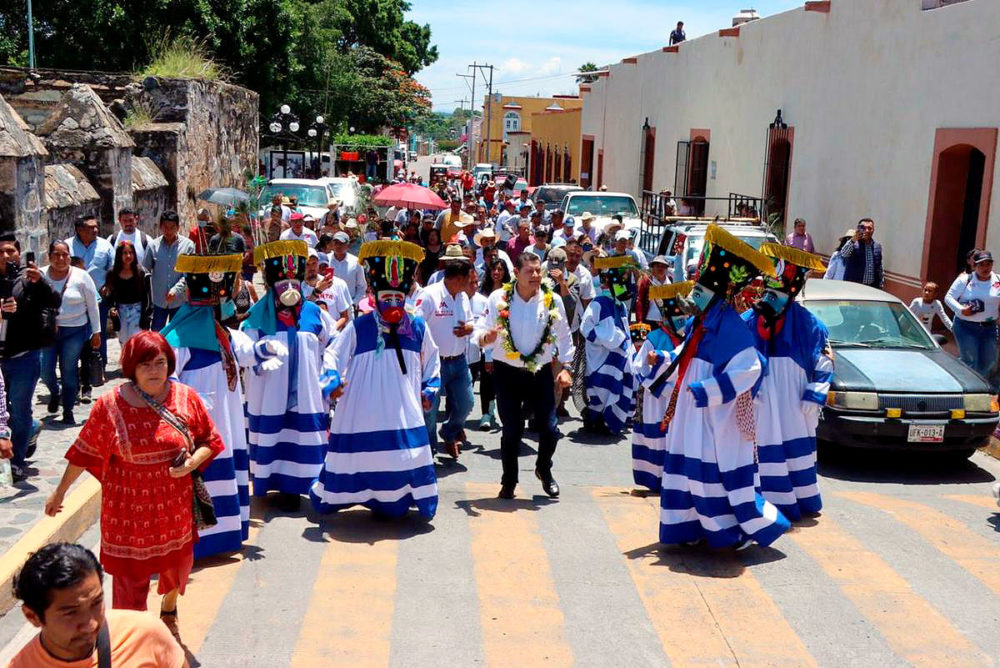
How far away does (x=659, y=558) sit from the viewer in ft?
22.6

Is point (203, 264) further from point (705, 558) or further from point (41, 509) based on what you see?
point (705, 558)

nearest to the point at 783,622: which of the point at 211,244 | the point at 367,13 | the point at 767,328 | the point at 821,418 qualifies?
the point at 767,328

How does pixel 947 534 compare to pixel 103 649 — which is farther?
pixel 947 534

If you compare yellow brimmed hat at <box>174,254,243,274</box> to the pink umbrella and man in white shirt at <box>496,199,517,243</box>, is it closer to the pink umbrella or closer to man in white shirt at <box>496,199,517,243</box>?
the pink umbrella

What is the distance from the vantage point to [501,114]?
97.8 m

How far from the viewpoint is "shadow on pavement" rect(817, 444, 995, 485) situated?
31.6 feet

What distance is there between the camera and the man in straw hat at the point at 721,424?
656 cm

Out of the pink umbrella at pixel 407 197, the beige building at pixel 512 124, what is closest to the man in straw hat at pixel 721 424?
the pink umbrella at pixel 407 197

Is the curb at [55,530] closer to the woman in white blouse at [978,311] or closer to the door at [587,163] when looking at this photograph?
the woman in white blouse at [978,311]

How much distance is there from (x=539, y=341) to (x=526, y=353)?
0.13m

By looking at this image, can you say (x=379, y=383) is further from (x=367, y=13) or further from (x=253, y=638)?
(x=367, y=13)

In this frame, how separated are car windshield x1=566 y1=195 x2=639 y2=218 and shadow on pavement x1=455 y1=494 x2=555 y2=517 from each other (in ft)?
49.3

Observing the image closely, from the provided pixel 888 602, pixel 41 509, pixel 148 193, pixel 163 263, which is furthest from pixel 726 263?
pixel 148 193

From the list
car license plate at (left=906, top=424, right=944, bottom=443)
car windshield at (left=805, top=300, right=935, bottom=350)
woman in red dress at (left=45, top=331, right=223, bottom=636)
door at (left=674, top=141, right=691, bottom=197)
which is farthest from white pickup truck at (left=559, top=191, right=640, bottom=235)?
woman in red dress at (left=45, top=331, right=223, bottom=636)
